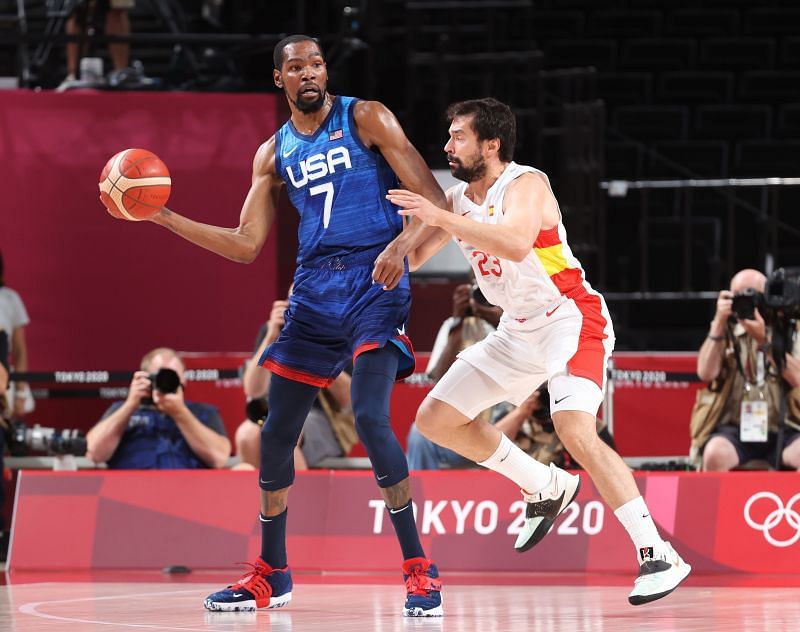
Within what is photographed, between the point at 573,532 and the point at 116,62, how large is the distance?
635 centimetres

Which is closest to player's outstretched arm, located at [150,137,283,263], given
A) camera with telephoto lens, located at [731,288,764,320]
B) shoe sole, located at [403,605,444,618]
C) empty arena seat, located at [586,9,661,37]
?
shoe sole, located at [403,605,444,618]

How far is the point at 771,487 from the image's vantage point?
7496 millimetres

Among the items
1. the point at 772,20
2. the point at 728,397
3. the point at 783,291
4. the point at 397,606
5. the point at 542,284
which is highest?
the point at 772,20

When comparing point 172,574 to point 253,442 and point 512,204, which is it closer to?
point 253,442

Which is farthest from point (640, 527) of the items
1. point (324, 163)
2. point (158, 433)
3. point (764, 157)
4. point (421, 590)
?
point (764, 157)

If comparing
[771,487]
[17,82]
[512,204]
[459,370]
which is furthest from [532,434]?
[17,82]

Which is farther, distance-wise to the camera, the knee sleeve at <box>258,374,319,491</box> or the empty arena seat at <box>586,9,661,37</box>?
the empty arena seat at <box>586,9,661,37</box>

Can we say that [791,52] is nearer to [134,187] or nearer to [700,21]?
[700,21]

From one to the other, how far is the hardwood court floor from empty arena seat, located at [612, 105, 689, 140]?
30.1ft

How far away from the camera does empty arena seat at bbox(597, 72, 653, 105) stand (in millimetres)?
16219

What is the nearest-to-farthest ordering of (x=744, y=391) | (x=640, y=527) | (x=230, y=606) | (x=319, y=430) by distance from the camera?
1. (x=640, y=527)
2. (x=230, y=606)
3. (x=744, y=391)
4. (x=319, y=430)

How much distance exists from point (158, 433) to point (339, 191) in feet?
9.86

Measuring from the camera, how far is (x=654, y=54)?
54.8 ft

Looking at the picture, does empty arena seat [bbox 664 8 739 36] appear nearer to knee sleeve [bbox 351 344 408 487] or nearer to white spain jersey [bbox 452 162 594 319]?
white spain jersey [bbox 452 162 594 319]
